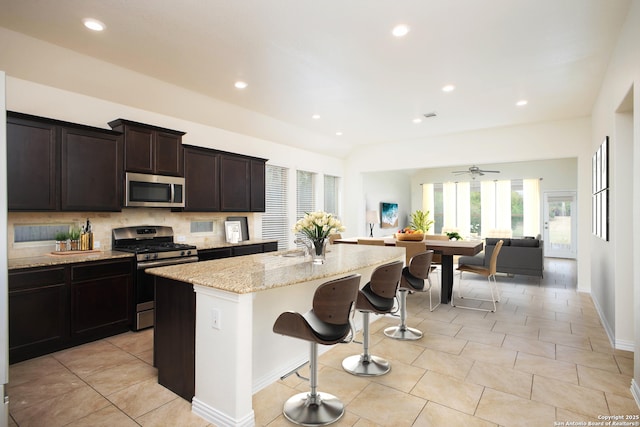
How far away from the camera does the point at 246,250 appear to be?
528 cm

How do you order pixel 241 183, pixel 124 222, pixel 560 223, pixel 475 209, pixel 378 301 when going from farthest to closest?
pixel 475 209, pixel 560 223, pixel 241 183, pixel 124 222, pixel 378 301

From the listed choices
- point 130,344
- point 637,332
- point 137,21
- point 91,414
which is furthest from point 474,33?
point 130,344

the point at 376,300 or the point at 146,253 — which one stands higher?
the point at 146,253

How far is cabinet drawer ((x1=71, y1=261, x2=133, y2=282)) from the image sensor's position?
3.35 meters

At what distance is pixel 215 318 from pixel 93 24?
8.97 ft

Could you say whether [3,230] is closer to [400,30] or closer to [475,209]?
[400,30]

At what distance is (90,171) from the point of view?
3680mm

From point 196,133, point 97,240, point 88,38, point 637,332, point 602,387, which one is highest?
point 88,38

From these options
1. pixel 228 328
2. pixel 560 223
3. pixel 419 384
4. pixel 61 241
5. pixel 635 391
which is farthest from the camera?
pixel 560 223

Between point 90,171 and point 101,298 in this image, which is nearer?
point 101,298

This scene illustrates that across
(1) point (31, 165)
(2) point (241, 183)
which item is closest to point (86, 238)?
(1) point (31, 165)

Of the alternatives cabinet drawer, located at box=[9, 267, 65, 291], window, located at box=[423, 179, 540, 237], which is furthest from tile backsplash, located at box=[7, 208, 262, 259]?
window, located at box=[423, 179, 540, 237]

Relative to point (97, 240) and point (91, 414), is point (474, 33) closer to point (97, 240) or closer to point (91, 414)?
point (91, 414)

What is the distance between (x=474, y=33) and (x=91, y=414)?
14.0ft
